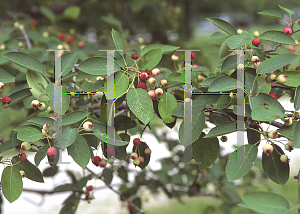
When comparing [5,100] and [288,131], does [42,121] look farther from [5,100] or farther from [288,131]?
[288,131]

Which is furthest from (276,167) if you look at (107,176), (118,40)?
(107,176)

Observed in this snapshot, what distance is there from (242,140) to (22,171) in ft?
2.08

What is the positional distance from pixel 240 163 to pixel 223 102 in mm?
185

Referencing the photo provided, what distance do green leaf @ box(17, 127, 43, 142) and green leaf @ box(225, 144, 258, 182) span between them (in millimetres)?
489

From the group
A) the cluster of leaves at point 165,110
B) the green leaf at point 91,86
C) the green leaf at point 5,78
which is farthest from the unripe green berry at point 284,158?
the green leaf at point 5,78

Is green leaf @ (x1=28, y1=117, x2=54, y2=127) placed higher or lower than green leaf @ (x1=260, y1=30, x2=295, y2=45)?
lower

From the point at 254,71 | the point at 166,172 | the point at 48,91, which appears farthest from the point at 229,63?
the point at 166,172

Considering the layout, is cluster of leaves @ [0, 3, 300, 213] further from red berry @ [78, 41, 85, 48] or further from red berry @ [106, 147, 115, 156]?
red berry @ [78, 41, 85, 48]

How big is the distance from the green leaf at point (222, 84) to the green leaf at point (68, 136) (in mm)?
374

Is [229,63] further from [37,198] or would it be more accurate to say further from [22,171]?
[37,198]

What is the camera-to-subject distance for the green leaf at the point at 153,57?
2.56ft

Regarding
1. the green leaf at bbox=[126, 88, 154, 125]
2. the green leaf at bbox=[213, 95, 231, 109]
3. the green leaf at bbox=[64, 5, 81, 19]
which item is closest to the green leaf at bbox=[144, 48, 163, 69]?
the green leaf at bbox=[126, 88, 154, 125]

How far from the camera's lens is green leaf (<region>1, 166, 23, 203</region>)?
718mm

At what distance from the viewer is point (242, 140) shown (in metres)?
0.70
